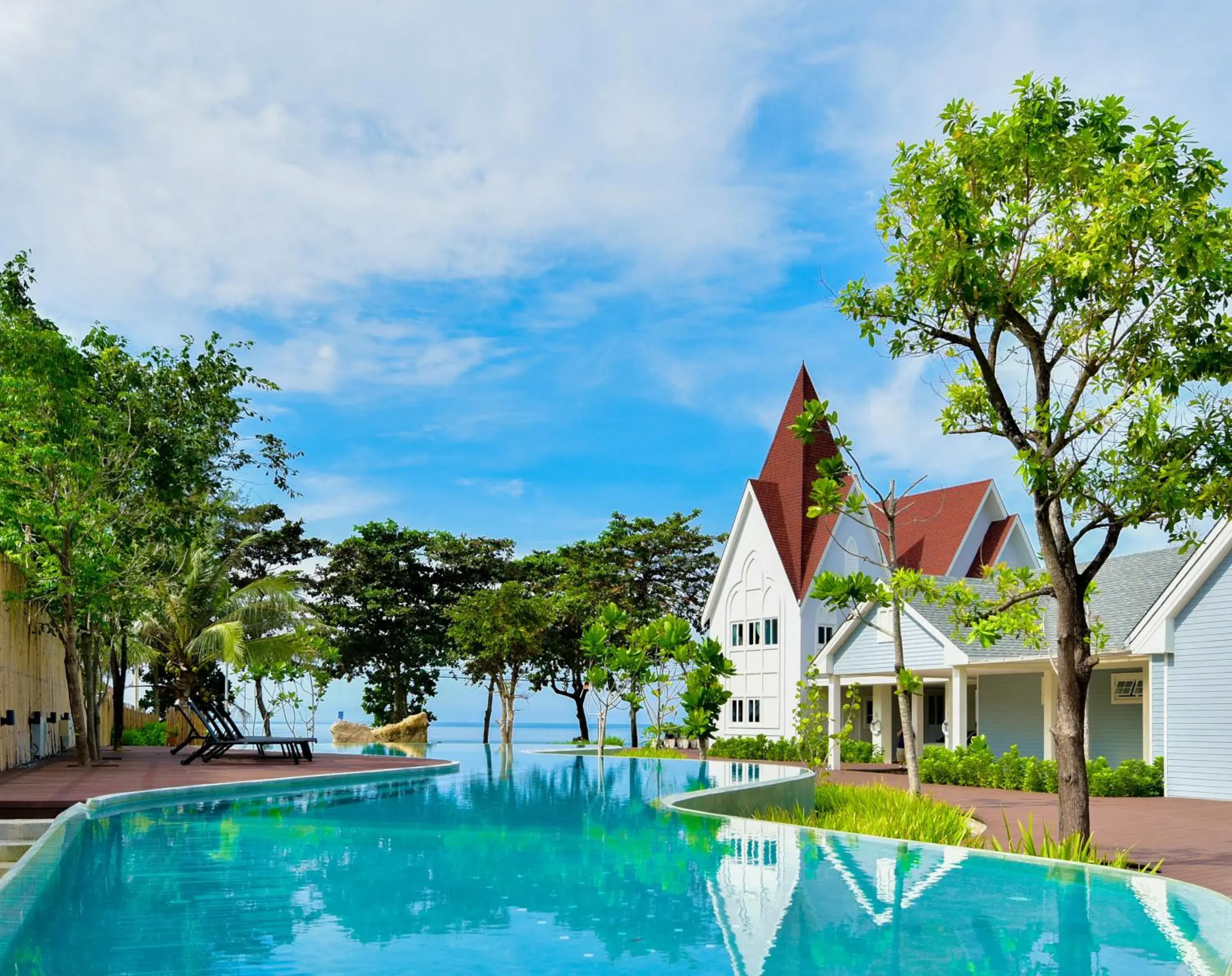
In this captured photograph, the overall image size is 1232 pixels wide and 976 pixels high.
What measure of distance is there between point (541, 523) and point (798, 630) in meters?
14.7

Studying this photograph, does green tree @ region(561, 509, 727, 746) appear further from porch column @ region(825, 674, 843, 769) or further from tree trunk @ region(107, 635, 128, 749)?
tree trunk @ region(107, 635, 128, 749)

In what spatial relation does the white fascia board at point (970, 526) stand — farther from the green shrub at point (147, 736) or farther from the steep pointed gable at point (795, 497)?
the green shrub at point (147, 736)

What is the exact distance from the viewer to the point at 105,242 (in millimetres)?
17000

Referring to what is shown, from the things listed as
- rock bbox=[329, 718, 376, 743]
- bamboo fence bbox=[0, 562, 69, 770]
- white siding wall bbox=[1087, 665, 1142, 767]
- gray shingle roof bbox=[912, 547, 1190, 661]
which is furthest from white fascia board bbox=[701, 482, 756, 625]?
bamboo fence bbox=[0, 562, 69, 770]

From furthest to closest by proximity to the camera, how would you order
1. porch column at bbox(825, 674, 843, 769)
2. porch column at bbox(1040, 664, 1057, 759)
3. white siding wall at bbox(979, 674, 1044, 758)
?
porch column at bbox(825, 674, 843, 769)
white siding wall at bbox(979, 674, 1044, 758)
porch column at bbox(1040, 664, 1057, 759)

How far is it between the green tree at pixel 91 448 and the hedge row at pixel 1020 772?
664 inches

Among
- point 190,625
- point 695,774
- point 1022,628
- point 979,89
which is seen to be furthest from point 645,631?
point 190,625

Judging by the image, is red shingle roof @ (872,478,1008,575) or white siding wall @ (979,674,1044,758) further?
red shingle roof @ (872,478,1008,575)

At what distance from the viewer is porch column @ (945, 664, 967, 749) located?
26.5 meters

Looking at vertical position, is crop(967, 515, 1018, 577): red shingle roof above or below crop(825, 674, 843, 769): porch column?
above

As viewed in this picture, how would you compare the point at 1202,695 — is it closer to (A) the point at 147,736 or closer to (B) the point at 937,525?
(B) the point at 937,525

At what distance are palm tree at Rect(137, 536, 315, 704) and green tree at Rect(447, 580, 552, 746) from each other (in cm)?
704

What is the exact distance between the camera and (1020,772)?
2327 cm

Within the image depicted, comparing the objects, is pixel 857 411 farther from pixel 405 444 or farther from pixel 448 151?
pixel 405 444
